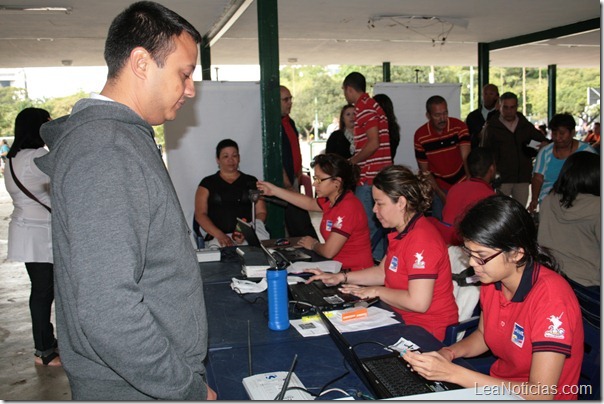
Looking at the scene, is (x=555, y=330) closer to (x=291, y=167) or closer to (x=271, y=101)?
(x=271, y=101)

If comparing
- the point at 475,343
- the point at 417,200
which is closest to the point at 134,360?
the point at 475,343

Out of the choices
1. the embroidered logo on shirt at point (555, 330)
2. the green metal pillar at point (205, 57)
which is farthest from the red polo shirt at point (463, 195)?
the green metal pillar at point (205, 57)

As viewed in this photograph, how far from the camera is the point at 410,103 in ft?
20.6

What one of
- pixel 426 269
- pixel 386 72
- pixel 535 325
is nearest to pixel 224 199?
pixel 426 269

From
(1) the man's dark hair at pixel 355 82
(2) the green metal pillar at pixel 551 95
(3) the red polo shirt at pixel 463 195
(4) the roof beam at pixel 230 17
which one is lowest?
(3) the red polo shirt at pixel 463 195

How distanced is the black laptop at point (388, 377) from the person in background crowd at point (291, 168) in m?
2.88

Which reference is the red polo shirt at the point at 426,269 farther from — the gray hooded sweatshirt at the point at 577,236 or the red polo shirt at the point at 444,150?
the red polo shirt at the point at 444,150

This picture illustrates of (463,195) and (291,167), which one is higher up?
(291,167)

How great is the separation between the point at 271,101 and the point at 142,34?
135 inches

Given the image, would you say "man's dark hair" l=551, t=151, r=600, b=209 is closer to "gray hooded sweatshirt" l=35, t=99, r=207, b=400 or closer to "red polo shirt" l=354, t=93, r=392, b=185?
"red polo shirt" l=354, t=93, r=392, b=185

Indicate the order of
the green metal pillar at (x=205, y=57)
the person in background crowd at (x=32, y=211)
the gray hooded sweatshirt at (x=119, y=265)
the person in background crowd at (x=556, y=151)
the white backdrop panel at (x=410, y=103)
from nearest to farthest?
the gray hooded sweatshirt at (x=119, y=265), the person in background crowd at (x=32, y=211), the person in background crowd at (x=556, y=151), the white backdrop panel at (x=410, y=103), the green metal pillar at (x=205, y=57)

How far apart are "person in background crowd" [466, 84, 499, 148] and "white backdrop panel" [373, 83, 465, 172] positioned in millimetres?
305

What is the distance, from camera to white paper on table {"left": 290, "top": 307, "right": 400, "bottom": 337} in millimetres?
1991

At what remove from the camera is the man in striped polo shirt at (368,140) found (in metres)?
4.46
